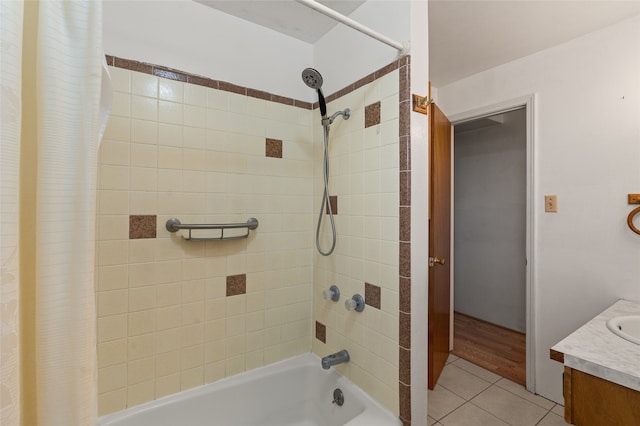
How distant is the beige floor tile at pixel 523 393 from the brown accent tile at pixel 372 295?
1465 millimetres

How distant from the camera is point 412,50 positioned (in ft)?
4.39

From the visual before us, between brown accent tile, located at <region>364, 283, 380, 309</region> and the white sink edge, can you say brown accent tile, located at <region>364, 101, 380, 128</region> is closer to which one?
brown accent tile, located at <region>364, 283, 380, 309</region>

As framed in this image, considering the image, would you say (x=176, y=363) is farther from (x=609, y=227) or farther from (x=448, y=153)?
(x=609, y=227)

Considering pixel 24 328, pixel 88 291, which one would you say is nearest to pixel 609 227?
pixel 88 291

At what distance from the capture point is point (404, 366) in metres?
1.34

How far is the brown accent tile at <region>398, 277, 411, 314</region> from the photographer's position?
1.33 metres

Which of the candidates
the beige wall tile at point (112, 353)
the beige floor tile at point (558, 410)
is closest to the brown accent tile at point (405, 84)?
the beige wall tile at point (112, 353)

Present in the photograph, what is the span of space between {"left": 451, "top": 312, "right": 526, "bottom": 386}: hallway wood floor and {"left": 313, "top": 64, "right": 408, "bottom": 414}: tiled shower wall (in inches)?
58.5

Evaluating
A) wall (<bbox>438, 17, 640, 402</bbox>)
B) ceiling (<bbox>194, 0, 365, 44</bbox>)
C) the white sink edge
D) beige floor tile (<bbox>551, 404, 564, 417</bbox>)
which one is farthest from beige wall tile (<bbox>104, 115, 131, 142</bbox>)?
beige floor tile (<bbox>551, 404, 564, 417</bbox>)

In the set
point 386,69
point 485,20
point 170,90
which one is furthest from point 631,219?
point 170,90

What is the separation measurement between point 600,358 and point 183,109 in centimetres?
195

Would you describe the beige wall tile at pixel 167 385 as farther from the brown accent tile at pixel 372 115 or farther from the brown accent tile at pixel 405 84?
the brown accent tile at pixel 405 84

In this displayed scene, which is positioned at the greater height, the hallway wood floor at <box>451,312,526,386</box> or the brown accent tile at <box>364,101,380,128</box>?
the brown accent tile at <box>364,101,380,128</box>

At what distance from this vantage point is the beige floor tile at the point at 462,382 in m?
2.10
